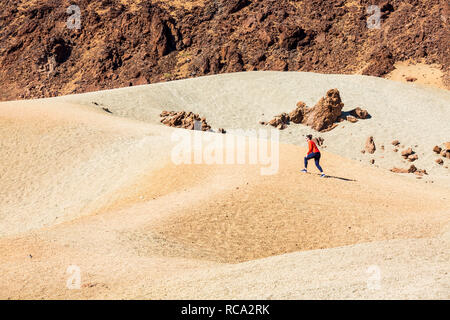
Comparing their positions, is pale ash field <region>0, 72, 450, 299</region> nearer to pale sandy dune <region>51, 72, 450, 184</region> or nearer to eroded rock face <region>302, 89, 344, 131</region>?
pale sandy dune <region>51, 72, 450, 184</region>

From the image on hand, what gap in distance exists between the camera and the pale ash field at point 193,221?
20.9 ft

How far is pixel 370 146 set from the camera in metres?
26.8

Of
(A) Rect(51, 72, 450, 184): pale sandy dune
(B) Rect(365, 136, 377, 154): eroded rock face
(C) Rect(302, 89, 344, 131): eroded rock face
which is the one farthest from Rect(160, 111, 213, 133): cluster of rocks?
(B) Rect(365, 136, 377, 154): eroded rock face

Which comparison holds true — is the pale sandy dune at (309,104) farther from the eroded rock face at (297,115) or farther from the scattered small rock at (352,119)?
the eroded rock face at (297,115)

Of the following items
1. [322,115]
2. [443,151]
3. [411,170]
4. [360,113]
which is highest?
[322,115]

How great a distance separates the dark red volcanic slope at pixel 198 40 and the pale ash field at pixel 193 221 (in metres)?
27.0

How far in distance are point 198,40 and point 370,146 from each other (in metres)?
35.2

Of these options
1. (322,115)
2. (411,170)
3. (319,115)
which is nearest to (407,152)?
(411,170)

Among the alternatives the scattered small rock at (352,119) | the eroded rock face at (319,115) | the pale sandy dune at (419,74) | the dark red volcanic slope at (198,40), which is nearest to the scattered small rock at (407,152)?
the scattered small rock at (352,119)

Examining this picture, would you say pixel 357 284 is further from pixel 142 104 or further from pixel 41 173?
pixel 142 104

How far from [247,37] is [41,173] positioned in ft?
140

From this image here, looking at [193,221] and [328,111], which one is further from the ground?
[193,221]

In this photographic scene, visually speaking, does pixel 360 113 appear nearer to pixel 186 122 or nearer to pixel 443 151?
pixel 443 151
